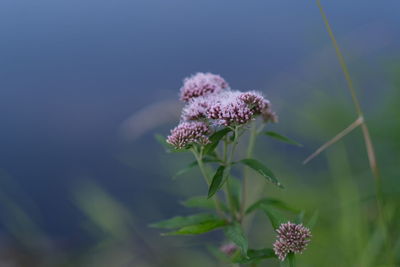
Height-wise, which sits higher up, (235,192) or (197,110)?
(197,110)

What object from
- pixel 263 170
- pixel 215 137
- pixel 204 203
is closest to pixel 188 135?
pixel 215 137

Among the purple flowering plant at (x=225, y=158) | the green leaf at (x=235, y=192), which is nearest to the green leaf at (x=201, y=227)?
the purple flowering plant at (x=225, y=158)

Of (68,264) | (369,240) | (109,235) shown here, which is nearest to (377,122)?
(369,240)

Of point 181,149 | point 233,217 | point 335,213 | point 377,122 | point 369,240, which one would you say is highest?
point 377,122

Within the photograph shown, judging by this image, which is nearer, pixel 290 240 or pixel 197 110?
pixel 290 240

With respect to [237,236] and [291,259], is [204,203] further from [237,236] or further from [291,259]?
[291,259]

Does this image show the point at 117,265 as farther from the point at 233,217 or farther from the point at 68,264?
the point at 233,217

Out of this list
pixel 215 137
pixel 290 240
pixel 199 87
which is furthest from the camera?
pixel 199 87
